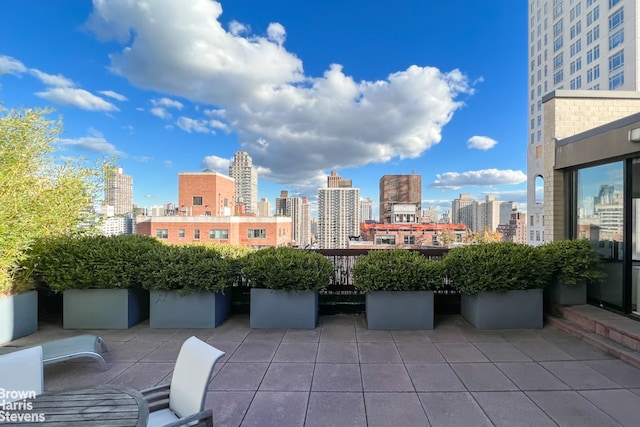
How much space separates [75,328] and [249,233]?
32972mm

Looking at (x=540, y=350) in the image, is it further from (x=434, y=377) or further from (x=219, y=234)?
(x=219, y=234)

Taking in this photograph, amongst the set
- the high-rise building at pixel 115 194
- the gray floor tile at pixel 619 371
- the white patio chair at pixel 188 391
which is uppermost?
the high-rise building at pixel 115 194

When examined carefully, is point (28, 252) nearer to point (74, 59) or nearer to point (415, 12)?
point (74, 59)

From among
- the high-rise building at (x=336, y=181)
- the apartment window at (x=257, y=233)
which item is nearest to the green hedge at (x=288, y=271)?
the apartment window at (x=257, y=233)

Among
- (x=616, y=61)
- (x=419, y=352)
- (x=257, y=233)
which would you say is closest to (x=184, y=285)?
(x=419, y=352)

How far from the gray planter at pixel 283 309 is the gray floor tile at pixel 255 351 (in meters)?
0.50

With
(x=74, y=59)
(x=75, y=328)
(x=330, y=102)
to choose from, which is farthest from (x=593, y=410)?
(x=330, y=102)

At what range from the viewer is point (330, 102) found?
13.9m

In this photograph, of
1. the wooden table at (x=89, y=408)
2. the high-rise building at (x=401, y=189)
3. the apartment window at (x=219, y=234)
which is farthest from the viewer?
the high-rise building at (x=401, y=189)

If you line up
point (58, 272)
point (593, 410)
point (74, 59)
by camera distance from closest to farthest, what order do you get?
1. point (593, 410)
2. point (58, 272)
3. point (74, 59)

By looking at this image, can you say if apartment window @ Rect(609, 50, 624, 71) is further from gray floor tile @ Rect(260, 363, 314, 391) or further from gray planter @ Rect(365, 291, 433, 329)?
gray floor tile @ Rect(260, 363, 314, 391)

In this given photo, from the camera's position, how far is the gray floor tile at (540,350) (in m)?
3.21

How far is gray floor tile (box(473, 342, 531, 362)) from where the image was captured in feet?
10.4

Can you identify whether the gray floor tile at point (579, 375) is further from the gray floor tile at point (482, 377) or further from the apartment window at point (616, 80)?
the apartment window at point (616, 80)
